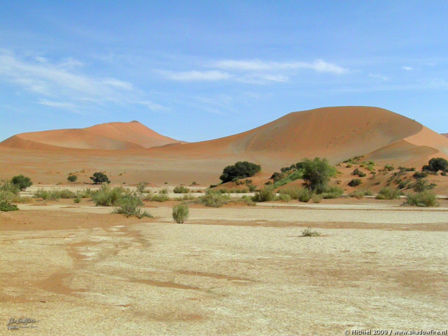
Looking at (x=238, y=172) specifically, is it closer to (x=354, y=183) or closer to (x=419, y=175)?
(x=354, y=183)

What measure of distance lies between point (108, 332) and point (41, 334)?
2.26 ft

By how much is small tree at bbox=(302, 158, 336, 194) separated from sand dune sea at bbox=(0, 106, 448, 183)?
23.8m

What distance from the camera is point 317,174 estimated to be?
170ft

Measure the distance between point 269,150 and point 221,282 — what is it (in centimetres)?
12446

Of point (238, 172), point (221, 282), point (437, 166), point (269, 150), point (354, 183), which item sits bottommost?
point (221, 282)

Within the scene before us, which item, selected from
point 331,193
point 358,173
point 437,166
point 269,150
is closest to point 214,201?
point 331,193

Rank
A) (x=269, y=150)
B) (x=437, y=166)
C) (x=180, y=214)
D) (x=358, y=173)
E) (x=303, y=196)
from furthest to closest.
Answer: (x=269, y=150) < (x=358, y=173) < (x=437, y=166) < (x=303, y=196) < (x=180, y=214)

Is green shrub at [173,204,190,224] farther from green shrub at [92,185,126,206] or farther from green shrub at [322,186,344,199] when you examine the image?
green shrub at [322,186,344,199]

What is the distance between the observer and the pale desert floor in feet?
21.3

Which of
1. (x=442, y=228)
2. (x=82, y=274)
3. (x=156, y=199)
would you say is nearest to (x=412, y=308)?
(x=82, y=274)

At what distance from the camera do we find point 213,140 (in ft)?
529

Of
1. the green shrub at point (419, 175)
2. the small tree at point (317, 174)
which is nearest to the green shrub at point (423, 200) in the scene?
the small tree at point (317, 174)

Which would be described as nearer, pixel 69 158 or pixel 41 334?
pixel 41 334

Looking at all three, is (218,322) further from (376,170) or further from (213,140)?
(213,140)
